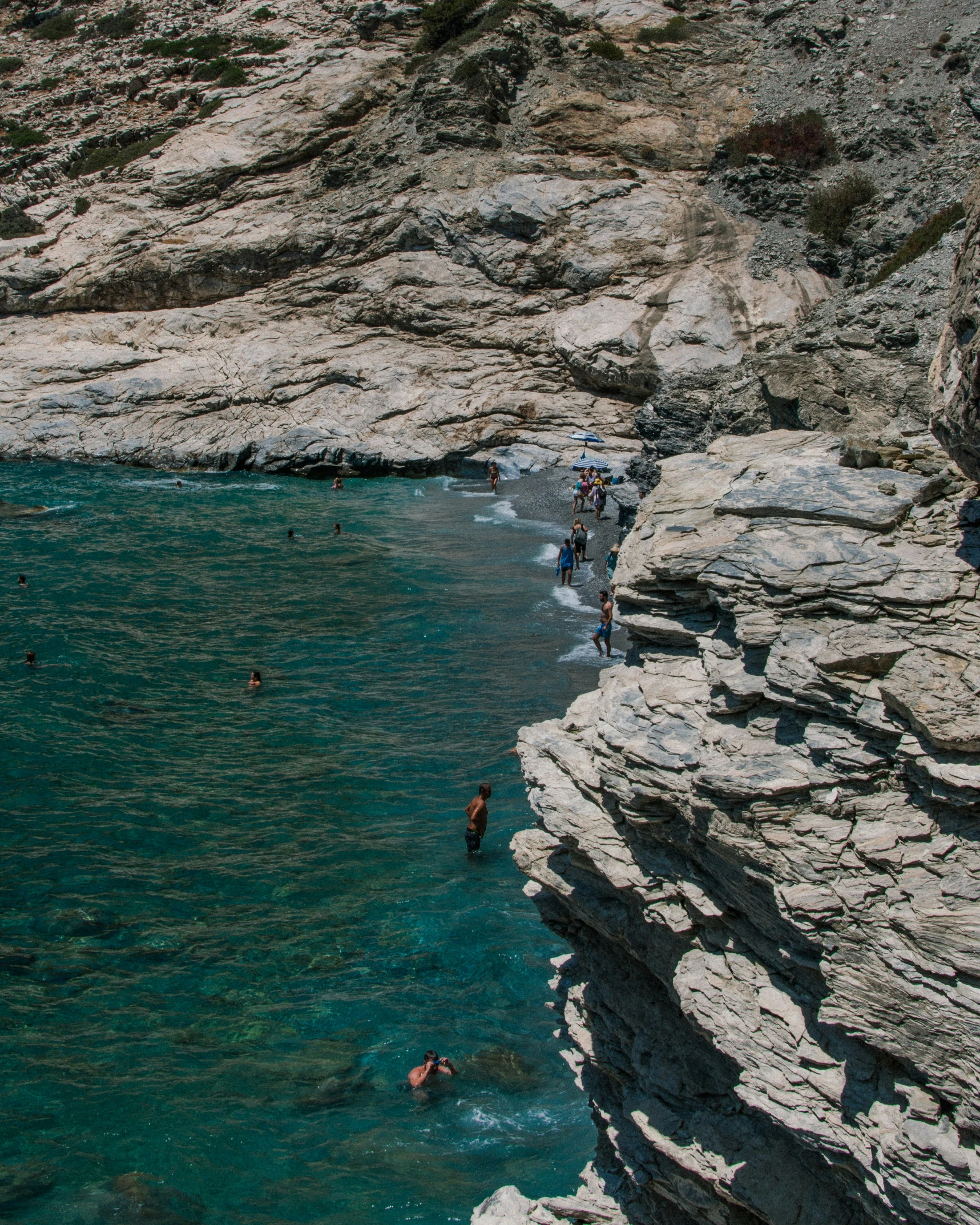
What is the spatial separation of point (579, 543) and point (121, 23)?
2576 inches

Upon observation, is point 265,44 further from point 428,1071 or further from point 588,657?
point 428,1071

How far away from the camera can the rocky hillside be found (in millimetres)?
47031

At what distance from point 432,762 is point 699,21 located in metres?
62.7

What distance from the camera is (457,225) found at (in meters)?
50.9

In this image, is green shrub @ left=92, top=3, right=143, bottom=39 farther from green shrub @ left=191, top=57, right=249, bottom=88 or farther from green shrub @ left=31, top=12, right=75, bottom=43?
green shrub @ left=191, top=57, right=249, bottom=88

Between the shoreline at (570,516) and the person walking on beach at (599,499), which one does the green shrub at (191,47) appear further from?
the person walking on beach at (599,499)

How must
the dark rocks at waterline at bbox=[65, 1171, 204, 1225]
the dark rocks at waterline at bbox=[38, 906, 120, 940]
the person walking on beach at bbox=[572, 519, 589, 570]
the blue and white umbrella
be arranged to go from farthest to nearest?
the blue and white umbrella → the person walking on beach at bbox=[572, 519, 589, 570] → the dark rocks at waterline at bbox=[38, 906, 120, 940] → the dark rocks at waterline at bbox=[65, 1171, 204, 1225]

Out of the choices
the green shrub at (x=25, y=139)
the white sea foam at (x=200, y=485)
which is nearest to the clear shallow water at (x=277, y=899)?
the white sea foam at (x=200, y=485)

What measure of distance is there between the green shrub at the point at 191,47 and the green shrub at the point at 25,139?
34.3 ft

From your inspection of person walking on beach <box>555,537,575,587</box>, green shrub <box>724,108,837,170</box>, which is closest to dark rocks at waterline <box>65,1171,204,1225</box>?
person walking on beach <box>555,537,575,587</box>

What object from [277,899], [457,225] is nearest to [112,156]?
[457,225]

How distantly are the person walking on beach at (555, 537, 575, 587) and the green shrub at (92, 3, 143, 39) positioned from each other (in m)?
65.0

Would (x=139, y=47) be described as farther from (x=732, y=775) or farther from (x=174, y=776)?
(x=732, y=775)

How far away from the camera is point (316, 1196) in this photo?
32.3 feet
